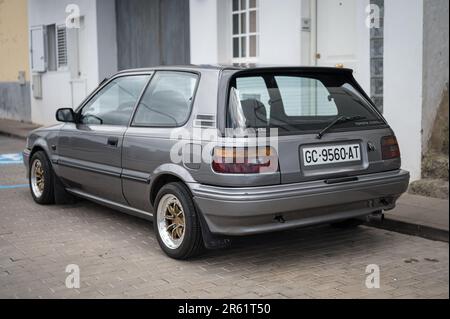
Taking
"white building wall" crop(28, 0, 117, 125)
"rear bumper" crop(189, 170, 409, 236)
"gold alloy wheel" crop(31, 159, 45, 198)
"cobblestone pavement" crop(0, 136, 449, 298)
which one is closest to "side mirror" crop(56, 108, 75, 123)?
"gold alloy wheel" crop(31, 159, 45, 198)

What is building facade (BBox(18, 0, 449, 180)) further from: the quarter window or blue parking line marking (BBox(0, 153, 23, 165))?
blue parking line marking (BBox(0, 153, 23, 165))

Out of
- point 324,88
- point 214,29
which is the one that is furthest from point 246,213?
point 214,29

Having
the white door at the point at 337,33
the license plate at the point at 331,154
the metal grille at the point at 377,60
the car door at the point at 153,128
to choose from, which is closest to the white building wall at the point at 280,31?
the white door at the point at 337,33

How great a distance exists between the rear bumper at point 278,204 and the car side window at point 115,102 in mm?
1411

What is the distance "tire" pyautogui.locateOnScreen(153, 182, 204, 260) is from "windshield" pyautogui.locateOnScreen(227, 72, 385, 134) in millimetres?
725

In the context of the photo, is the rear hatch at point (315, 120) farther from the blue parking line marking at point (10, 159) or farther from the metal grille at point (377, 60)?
the blue parking line marking at point (10, 159)

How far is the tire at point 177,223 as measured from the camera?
4.93 meters

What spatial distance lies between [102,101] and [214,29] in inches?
181

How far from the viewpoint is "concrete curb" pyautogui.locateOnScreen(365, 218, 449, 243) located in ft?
18.7

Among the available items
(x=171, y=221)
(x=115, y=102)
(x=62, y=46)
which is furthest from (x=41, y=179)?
(x=62, y=46)

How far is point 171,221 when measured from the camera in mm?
5250
